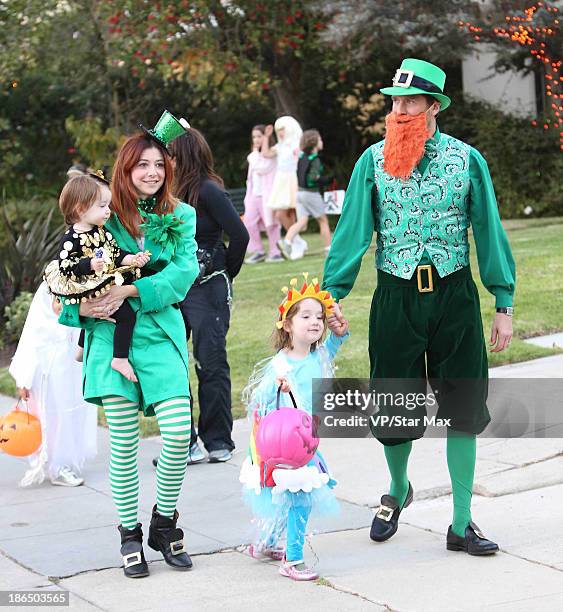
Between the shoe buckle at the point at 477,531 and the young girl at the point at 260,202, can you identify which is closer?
the shoe buckle at the point at 477,531

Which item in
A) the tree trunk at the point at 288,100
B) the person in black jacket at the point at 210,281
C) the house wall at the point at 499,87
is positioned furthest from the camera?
the tree trunk at the point at 288,100

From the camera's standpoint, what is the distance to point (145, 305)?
488 cm

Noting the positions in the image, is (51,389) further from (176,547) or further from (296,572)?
(296,572)

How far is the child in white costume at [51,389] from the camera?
22.1 ft

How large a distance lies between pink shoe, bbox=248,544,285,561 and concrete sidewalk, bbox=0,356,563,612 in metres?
0.04

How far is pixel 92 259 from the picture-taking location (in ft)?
15.7

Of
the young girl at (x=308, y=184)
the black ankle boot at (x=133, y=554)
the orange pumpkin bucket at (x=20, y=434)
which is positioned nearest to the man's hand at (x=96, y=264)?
the black ankle boot at (x=133, y=554)

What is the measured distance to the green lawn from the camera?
29.6ft

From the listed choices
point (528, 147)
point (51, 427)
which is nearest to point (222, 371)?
point (51, 427)

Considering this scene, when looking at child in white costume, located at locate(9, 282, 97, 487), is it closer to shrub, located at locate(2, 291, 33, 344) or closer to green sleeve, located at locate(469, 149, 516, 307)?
green sleeve, located at locate(469, 149, 516, 307)

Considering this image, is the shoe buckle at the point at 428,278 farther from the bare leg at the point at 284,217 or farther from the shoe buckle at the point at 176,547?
the bare leg at the point at 284,217

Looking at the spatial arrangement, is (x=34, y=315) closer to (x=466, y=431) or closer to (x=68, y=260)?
(x=68, y=260)

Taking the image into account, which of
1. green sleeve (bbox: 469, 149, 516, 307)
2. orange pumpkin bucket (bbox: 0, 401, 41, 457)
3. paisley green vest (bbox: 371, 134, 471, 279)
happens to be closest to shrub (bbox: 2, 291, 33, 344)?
orange pumpkin bucket (bbox: 0, 401, 41, 457)

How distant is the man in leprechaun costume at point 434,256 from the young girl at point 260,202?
10.8 metres
